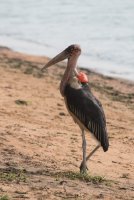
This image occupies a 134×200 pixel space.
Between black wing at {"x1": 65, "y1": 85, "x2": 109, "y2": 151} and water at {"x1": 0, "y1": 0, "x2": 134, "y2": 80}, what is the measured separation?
24.1 feet

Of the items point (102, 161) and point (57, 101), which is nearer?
point (102, 161)

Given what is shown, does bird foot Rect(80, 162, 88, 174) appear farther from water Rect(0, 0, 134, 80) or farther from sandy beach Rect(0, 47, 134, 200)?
water Rect(0, 0, 134, 80)

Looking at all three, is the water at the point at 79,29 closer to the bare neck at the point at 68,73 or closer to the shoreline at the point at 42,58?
the shoreline at the point at 42,58

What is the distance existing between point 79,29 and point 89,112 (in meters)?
13.8

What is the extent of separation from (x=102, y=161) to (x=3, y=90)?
3.93 meters

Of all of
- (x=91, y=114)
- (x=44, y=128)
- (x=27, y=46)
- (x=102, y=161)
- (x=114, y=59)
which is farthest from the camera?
(x=27, y=46)

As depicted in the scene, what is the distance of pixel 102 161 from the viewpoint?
29.6 feet

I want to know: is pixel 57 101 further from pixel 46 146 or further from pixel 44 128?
pixel 46 146

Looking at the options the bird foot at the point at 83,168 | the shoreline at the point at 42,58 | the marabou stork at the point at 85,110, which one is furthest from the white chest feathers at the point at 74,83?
the shoreline at the point at 42,58

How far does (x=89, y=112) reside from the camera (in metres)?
7.91

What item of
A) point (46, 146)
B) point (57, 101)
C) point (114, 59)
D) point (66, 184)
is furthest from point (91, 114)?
point (114, 59)

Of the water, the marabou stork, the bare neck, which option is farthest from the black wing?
the water

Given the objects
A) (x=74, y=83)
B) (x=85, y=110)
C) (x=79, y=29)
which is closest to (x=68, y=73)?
(x=74, y=83)

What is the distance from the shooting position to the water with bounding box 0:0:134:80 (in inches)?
680
